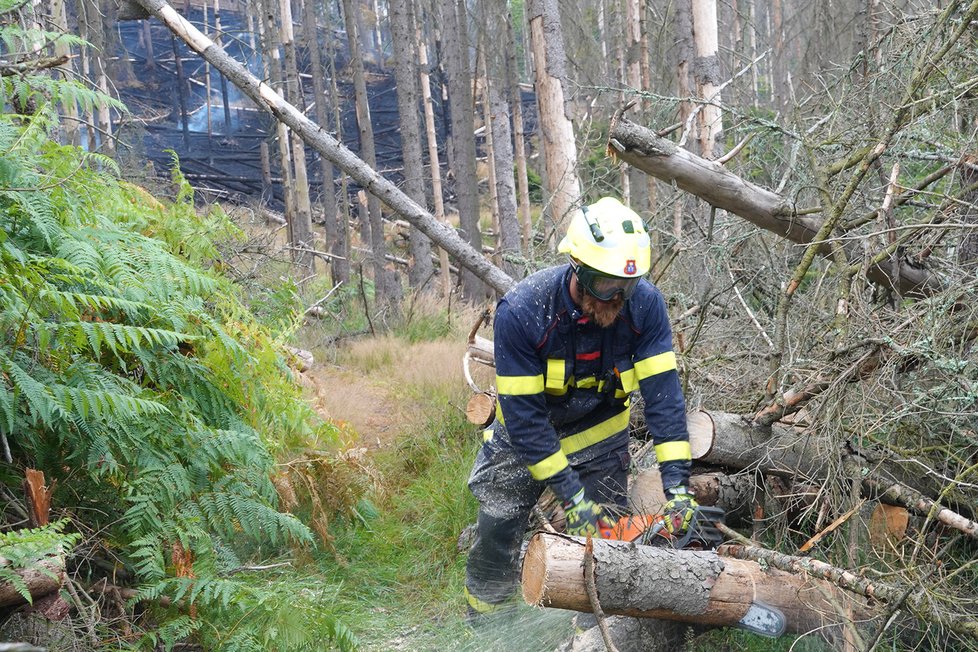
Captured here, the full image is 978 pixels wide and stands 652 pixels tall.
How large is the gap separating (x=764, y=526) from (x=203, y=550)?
2867 mm

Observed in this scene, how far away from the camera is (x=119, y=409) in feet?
10.6

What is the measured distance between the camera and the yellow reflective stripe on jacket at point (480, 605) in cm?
425

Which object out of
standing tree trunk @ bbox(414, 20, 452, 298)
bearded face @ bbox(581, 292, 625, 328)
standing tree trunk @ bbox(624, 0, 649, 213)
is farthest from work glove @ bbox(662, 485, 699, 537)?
standing tree trunk @ bbox(414, 20, 452, 298)

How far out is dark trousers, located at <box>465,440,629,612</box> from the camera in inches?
163

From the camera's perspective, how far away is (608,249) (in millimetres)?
3461

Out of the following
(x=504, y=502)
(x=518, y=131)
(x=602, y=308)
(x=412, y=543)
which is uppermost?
(x=518, y=131)

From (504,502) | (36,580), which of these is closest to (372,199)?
(504,502)

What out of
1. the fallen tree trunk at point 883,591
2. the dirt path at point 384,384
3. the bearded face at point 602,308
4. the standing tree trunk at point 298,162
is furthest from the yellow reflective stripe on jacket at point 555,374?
the standing tree trunk at point 298,162

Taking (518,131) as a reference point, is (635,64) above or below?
above

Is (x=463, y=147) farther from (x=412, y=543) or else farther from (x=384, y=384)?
(x=412, y=543)

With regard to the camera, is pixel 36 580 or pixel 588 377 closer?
pixel 36 580

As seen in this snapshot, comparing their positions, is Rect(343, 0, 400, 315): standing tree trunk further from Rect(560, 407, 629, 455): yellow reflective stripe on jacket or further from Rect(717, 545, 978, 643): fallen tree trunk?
Rect(717, 545, 978, 643): fallen tree trunk

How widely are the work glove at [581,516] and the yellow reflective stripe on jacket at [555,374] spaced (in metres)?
0.51

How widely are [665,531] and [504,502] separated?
100cm
